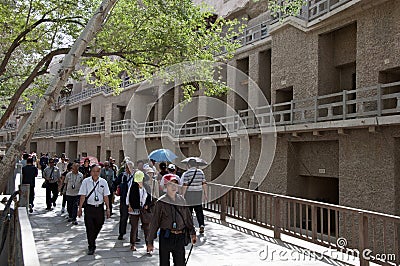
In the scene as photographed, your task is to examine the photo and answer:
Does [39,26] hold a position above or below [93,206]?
above

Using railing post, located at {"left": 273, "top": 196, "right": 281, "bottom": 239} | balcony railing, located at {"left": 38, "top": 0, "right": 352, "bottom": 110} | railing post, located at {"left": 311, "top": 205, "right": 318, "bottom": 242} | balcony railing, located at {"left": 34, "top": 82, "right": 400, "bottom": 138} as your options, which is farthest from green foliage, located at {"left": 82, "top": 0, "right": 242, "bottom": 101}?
railing post, located at {"left": 311, "top": 205, "right": 318, "bottom": 242}

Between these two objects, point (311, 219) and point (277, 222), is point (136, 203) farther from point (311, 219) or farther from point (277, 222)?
point (311, 219)

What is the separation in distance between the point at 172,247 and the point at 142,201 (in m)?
2.66

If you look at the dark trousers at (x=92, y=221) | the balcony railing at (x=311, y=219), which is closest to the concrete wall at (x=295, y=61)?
the balcony railing at (x=311, y=219)

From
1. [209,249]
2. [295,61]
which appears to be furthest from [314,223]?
[295,61]

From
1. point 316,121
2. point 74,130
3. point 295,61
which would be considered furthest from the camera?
point 74,130

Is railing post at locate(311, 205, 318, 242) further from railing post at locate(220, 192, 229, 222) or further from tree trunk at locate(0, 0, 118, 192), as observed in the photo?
tree trunk at locate(0, 0, 118, 192)

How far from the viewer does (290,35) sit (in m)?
17.9

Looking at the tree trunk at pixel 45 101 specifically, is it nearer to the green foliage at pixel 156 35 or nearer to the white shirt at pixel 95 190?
the white shirt at pixel 95 190

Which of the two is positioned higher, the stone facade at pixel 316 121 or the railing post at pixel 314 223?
the stone facade at pixel 316 121

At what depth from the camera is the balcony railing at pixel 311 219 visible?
21.8 ft

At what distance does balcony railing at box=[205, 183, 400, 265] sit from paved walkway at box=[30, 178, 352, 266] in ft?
1.64

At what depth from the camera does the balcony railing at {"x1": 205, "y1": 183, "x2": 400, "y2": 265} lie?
262 inches

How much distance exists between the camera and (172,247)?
521 cm
